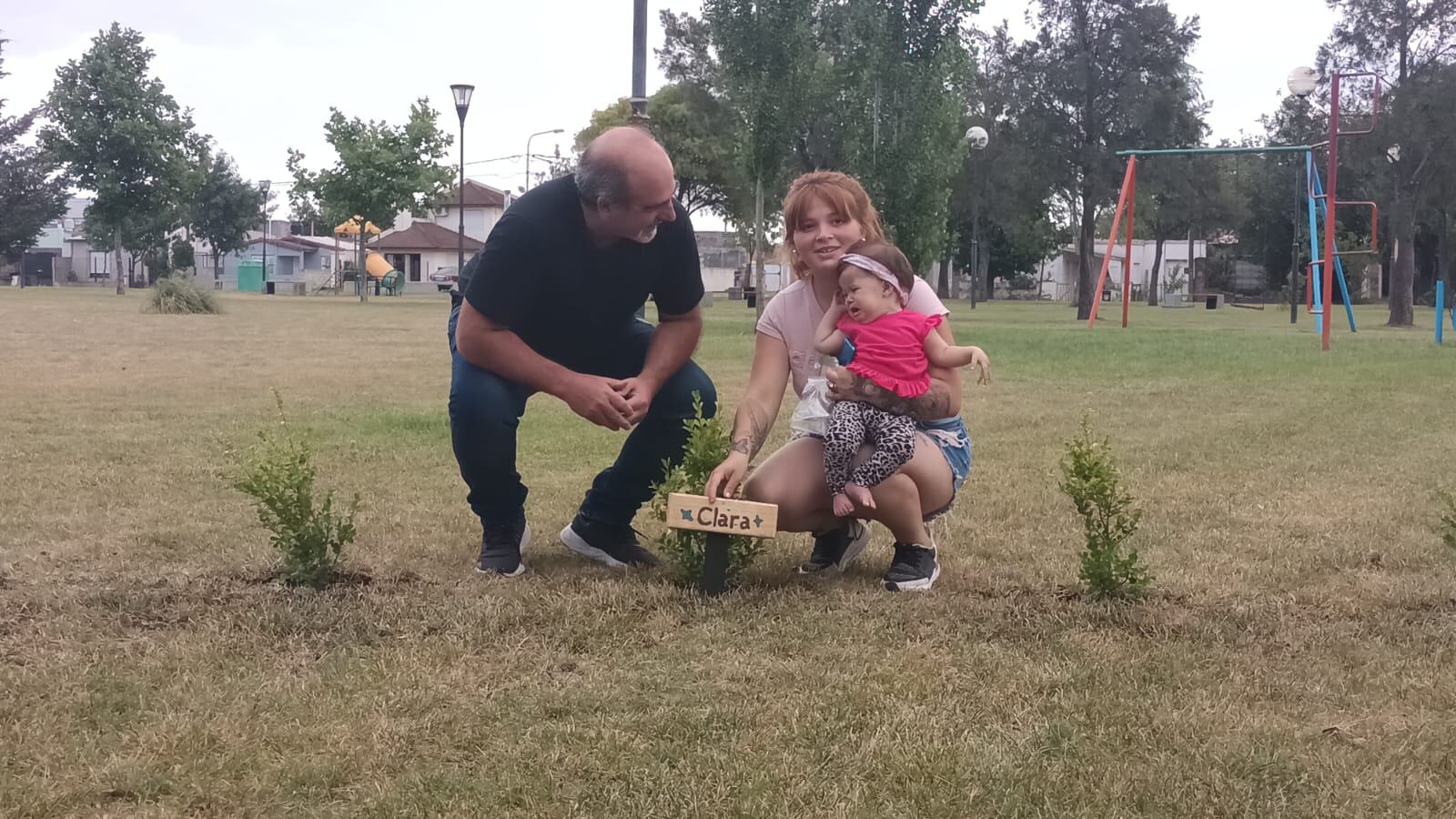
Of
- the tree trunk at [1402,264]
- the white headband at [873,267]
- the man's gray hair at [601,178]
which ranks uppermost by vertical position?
the tree trunk at [1402,264]

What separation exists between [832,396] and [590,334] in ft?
2.69

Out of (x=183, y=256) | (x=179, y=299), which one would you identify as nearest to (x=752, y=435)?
(x=179, y=299)

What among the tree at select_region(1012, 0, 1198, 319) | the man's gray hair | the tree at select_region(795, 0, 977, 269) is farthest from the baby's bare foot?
the tree at select_region(1012, 0, 1198, 319)

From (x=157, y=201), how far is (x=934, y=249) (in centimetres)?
3343

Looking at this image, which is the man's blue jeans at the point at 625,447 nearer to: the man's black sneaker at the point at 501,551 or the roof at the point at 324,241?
the man's black sneaker at the point at 501,551

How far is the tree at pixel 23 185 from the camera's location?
48062 millimetres

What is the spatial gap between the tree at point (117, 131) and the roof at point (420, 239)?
2993 centimetres

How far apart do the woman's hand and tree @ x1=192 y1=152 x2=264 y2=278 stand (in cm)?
6978

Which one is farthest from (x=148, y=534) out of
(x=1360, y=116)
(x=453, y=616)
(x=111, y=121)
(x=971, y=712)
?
(x=111, y=121)

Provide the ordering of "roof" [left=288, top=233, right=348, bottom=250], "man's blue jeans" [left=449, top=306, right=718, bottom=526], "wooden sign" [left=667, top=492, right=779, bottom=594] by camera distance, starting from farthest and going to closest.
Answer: "roof" [left=288, top=233, right=348, bottom=250]
"man's blue jeans" [left=449, top=306, right=718, bottom=526]
"wooden sign" [left=667, top=492, right=779, bottom=594]

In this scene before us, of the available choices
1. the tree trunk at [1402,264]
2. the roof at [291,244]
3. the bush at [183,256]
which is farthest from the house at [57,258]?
the tree trunk at [1402,264]

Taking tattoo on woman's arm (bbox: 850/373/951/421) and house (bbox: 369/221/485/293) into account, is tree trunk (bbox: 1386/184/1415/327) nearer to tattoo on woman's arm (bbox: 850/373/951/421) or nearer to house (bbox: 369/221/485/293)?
tattoo on woman's arm (bbox: 850/373/951/421)

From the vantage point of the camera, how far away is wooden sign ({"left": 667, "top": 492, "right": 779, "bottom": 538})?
340 centimetres

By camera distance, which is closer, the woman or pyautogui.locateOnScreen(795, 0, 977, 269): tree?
the woman
